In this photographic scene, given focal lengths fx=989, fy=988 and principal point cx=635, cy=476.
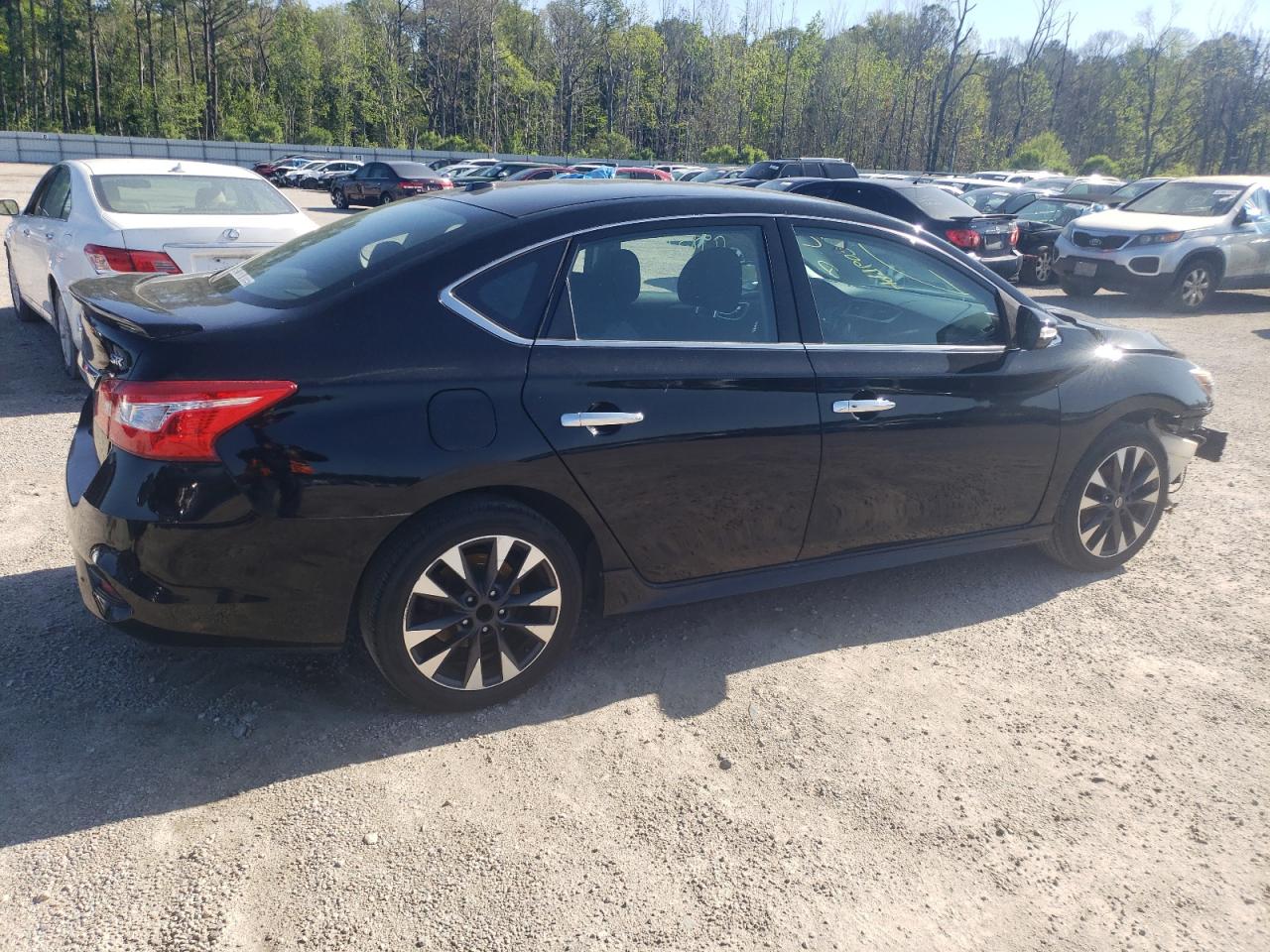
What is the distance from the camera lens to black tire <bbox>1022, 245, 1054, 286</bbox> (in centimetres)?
1688

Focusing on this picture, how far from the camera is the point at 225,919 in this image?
2.51 metres

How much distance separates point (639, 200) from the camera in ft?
12.3

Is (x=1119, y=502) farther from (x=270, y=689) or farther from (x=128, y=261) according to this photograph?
(x=128, y=261)

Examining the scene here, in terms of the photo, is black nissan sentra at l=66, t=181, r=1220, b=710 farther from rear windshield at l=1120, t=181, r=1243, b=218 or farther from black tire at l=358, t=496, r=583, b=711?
rear windshield at l=1120, t=181, r=1243, b=218

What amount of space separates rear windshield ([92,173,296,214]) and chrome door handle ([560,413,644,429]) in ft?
17.2

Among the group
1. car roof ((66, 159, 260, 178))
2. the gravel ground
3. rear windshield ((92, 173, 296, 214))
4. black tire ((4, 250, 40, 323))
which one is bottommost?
the gravel ground

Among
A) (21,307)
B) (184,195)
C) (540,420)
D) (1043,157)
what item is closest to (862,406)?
(540,420)

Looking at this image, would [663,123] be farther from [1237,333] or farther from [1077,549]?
[1077,549]

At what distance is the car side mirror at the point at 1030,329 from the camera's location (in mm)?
4320

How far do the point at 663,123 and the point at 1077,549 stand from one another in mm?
76726

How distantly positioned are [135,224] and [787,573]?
17.6ft

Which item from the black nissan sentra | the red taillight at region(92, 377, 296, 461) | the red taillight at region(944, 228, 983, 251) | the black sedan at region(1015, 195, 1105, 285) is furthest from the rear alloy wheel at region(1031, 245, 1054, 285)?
the red taillight at region(92, 377, 296, 461)

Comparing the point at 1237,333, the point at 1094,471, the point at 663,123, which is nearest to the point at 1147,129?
the point at 663,123

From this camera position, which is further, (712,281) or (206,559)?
(712,281)
